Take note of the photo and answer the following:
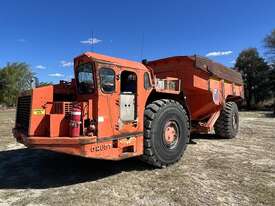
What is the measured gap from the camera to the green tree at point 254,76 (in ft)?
155

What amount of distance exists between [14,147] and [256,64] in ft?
145

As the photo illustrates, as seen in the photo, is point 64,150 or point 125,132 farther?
point 125,132

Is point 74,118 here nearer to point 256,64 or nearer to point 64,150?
point 64,150

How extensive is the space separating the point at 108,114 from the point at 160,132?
4.51ft

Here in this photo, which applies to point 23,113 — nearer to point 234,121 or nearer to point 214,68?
point 214,68

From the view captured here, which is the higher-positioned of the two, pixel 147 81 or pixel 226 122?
pixel 147 81

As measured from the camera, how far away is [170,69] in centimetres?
931

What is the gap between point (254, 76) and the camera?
Result: 47.9 meters

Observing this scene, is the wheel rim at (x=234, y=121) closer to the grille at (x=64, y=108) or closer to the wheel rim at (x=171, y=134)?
the wheel rim at (x=171, y=134)

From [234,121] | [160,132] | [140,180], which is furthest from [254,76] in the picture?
[140,180]

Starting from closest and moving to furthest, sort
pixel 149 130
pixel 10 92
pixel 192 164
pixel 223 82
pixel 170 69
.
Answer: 1. pixel 149 130
2. pixel 192 164
3. pixel 170 69
4. pixel 223 82
5. pixel 10 92

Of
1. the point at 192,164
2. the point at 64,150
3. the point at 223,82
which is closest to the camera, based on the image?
the point at 64,150

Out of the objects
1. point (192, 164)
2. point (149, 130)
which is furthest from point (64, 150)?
point (192, 164)

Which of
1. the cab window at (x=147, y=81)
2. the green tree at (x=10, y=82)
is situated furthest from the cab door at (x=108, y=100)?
the green tree at (x=10, y=82)
